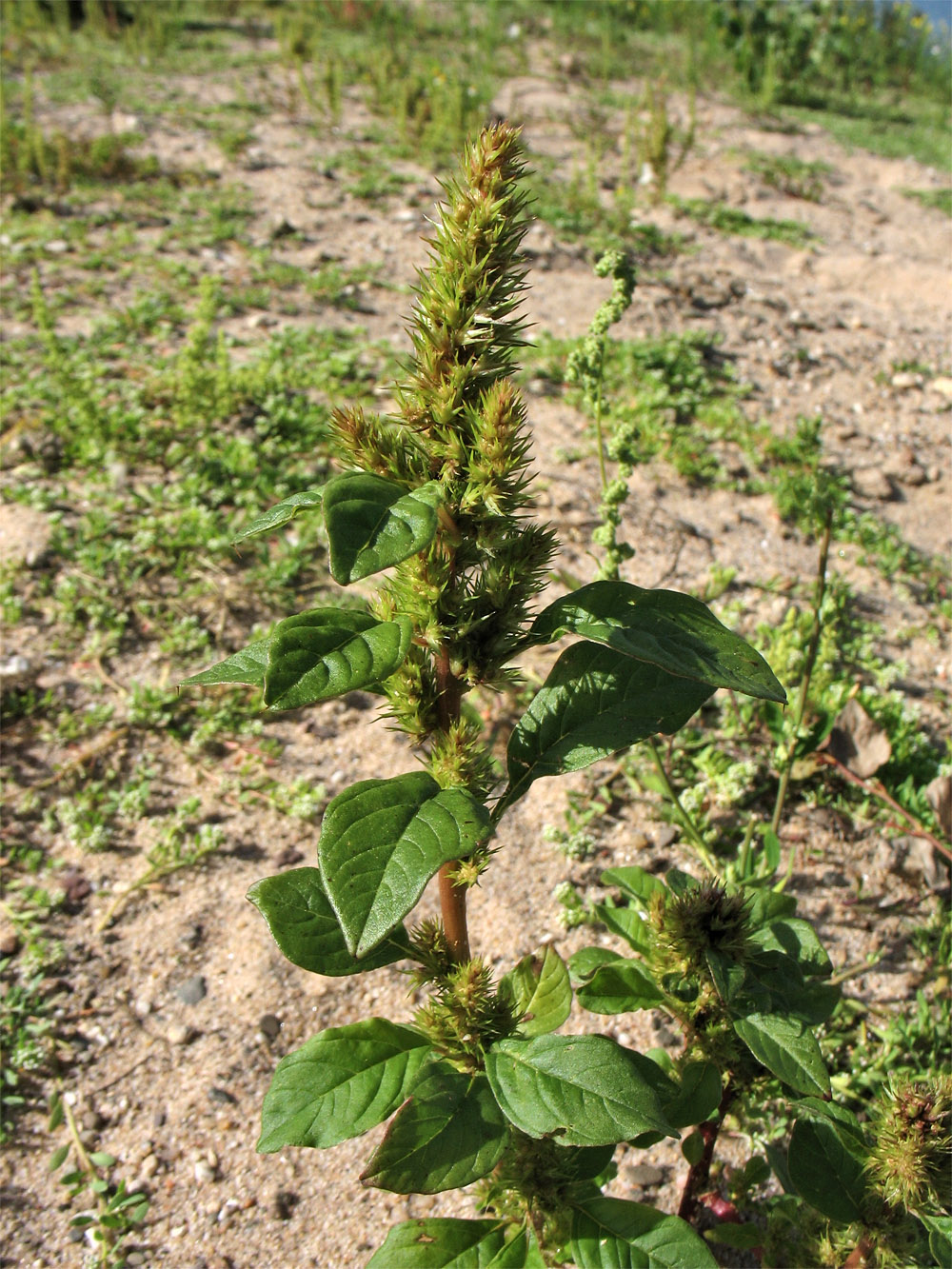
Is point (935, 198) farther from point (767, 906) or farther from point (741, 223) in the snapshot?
point (767, 906)

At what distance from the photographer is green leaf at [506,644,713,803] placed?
148 cm

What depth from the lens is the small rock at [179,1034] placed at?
91.4 inches

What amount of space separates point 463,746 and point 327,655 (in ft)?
1.12

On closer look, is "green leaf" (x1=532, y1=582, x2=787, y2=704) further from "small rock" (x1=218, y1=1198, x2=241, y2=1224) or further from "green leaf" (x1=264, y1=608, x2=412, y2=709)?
"small rock" (x1=218, y1=1198, x2=241, y2=1224)

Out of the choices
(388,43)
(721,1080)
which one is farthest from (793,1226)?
(388,43)

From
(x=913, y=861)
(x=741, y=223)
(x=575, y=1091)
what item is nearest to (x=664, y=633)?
(x=575, y=1091)

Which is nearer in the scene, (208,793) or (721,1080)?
(721,1080)

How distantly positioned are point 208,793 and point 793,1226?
71.3 inches

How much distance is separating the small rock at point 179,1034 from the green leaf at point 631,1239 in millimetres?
1072

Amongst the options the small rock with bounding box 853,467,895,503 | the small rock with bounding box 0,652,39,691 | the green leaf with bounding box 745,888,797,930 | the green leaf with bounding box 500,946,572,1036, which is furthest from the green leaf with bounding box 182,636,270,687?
the small rock with bounding box 853,467,895,503

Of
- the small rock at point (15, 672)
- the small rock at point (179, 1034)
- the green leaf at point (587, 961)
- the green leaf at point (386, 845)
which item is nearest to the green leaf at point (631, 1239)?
the green leaf at point (587, 961)

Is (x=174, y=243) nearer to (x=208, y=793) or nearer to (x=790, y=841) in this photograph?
(x=208, y=793)

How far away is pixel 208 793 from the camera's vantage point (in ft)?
9.46

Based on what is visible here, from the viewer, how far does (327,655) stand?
45.3 inches
